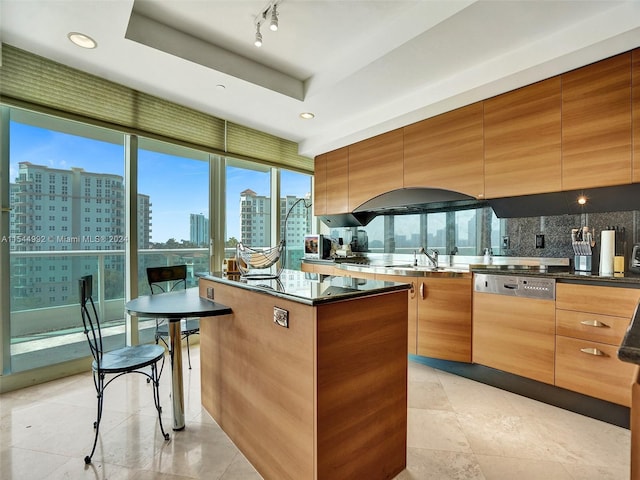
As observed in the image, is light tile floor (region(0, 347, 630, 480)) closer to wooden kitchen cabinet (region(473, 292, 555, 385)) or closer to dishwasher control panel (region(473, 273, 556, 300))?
wooden kitchen cabinet (region(473, 292, 555, 385))

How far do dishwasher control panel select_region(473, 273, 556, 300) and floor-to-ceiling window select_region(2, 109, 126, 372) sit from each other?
328cm

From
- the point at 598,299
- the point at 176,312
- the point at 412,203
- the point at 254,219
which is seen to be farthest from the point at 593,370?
the point at 254,219

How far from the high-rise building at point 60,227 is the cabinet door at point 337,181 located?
7.50 ft

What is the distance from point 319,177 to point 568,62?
2889mm

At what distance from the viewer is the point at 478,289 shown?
250 cm

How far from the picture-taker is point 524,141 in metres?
2.42

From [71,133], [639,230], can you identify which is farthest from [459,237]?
[71,133]

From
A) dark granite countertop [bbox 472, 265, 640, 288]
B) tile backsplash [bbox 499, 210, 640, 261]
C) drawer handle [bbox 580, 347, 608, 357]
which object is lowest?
drawer handle [bbox 580, 347, 608, 357]

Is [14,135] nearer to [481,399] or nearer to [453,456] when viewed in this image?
[453,456]

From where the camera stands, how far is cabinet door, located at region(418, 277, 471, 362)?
2.57 metres

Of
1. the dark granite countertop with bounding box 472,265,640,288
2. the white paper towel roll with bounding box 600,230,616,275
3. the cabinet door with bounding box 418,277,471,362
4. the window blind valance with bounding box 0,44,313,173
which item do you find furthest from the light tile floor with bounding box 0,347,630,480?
the window blind valance with bounding box 0,44,313,173

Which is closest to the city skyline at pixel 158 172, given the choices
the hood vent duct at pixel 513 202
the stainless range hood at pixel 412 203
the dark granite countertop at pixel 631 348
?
the stainless range hood at pixel 412 203

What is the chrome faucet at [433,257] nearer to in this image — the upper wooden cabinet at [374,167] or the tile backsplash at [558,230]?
the tile backsplash at [558,230]

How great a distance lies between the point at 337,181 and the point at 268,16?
2.26 m
